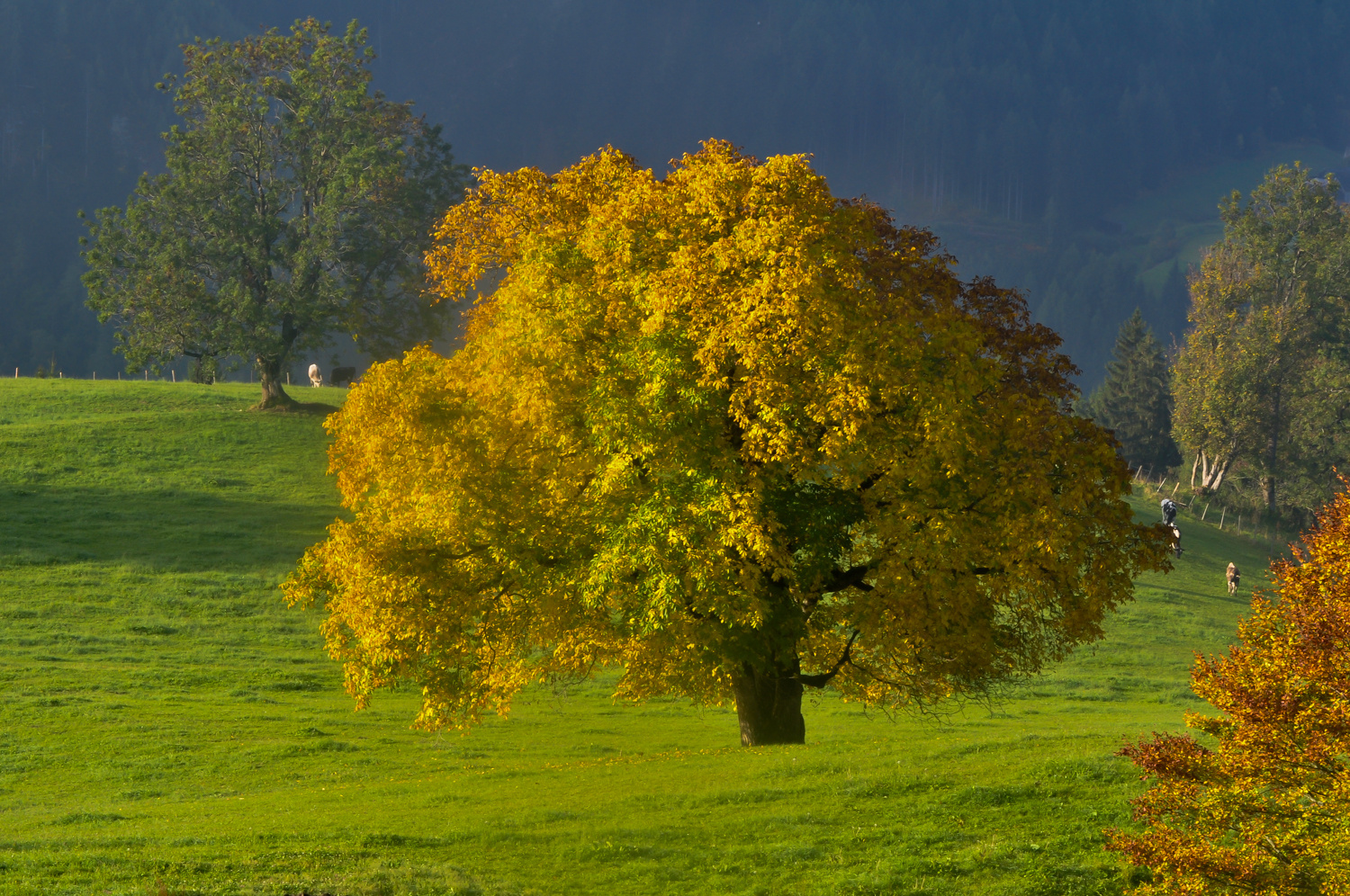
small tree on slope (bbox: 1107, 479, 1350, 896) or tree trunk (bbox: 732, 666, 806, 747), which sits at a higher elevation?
small tree on slope (bbox: 1107, 479, 1350, 896)

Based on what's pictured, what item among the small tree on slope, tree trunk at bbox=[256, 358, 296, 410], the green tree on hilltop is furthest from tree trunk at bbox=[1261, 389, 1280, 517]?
the small tree on slope

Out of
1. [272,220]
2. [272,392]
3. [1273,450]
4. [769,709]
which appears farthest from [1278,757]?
[1273,450]

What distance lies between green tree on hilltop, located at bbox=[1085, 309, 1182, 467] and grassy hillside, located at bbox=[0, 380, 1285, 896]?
216 feet

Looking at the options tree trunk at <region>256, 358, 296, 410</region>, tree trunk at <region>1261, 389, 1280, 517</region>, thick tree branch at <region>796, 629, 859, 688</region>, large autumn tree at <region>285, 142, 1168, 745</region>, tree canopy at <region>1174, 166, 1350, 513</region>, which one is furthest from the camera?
tree trunk at <region>1261, 389, 1280, 517</region>

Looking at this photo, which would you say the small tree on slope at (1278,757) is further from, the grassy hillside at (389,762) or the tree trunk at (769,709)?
the tree trunk at (769,709)

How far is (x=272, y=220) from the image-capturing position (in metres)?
67.6

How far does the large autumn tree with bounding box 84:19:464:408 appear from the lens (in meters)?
66.0

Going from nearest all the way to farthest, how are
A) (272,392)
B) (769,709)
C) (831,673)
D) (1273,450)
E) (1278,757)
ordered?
1. (1278,757)
2. (831,673)
3. (769,709)
4. (272,392)
5. (1273,450)

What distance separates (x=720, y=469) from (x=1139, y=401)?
363 ft

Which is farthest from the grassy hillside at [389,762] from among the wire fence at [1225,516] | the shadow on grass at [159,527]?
the wire fence at [1225,516]

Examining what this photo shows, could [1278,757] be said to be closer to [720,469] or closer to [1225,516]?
[720,469]

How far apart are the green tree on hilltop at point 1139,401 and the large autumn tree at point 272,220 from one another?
245ft

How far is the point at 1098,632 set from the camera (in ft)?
76.1

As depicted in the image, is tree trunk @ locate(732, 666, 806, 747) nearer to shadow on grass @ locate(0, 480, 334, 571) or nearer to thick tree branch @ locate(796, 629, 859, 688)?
thick tree branch @ locate(796, 629, 859, 688)
